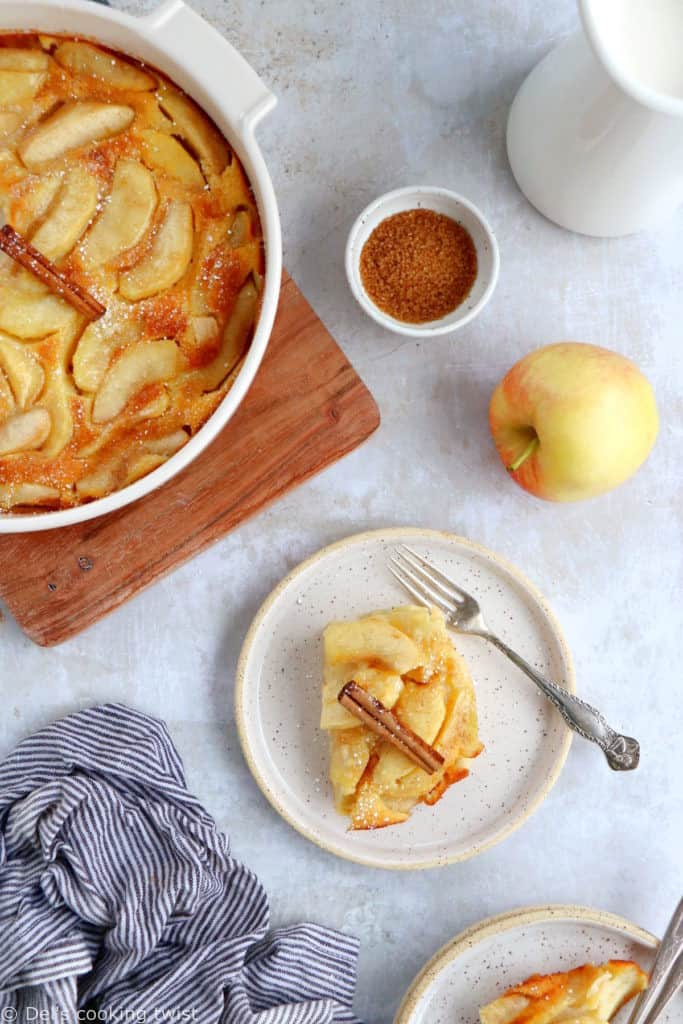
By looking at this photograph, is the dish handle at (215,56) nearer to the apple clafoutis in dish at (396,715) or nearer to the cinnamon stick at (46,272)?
the cinnamon stick at (46,272)

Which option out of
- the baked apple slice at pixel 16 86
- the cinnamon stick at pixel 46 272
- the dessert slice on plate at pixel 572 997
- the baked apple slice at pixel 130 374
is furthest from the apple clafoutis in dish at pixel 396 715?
the baked apple slice at pixel 16 86

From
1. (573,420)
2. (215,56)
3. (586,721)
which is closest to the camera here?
(215,56)

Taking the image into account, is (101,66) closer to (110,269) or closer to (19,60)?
(19,60)

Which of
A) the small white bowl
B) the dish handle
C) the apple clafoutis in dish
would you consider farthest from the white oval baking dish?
the apple clafoutis in dish

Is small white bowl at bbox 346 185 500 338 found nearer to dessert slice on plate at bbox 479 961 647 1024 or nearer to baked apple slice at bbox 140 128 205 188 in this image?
baked apple slice at bbox 140 128 205 188

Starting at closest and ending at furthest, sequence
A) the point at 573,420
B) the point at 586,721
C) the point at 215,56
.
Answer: the point at 215,56 → the point at 573,420 → the point at 586,721

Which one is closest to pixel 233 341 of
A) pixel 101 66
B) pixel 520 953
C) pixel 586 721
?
pixel 101 66

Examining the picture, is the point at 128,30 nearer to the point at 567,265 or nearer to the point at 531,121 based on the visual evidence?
the point at 531,121
